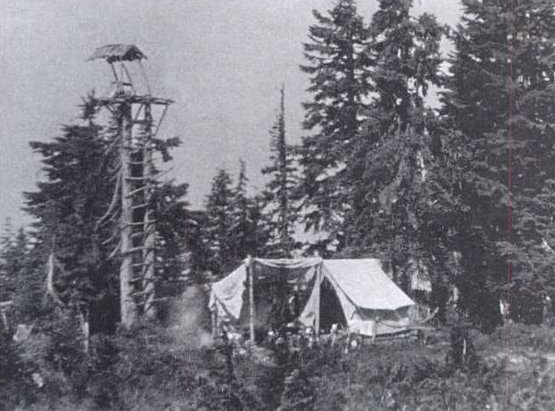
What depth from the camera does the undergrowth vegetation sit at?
1129 cm

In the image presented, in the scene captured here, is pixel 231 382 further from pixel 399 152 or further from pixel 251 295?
pixel 399 152

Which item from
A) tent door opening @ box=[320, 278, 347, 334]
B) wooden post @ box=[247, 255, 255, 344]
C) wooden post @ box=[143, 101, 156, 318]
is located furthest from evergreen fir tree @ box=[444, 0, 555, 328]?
wooden post @ box=[143, 101, 156, 318]

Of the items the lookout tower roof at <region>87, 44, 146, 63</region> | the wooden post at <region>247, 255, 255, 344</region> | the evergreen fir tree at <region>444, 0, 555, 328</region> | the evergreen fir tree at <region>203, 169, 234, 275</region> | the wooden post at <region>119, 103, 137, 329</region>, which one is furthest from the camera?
the evergreen fir tree at <region>203, 169, 234, 275</region>

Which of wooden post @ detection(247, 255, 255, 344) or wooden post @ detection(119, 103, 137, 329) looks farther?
wooden post @ detection(119, 103, 137, 329)

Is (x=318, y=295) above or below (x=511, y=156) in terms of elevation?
below

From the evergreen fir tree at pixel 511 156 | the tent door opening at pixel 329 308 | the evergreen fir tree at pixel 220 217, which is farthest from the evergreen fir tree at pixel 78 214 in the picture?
the evergreen fir tree at pixel 511 156

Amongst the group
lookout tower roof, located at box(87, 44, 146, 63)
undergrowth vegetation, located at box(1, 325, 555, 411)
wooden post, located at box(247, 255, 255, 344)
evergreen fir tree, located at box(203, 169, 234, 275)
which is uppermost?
lookout tower roof, located at box(87, 44, 146, 63)

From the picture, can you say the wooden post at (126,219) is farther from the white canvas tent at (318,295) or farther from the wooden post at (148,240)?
the white canvas tent at (318,295)

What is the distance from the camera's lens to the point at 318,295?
71.4 feet

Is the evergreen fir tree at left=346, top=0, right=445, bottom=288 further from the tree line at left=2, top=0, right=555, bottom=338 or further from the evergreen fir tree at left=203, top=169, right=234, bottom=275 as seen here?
the evergreen fir tree at left=203, top=169, right=234, bottom=275

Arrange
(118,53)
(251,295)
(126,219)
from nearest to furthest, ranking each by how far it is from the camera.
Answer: (251,295), (118,53), (126,219)

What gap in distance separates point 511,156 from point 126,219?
15.4m

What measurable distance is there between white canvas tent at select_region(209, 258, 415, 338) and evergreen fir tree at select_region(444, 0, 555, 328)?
17.8ft

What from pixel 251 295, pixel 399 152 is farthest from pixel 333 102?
pixel 251 295
